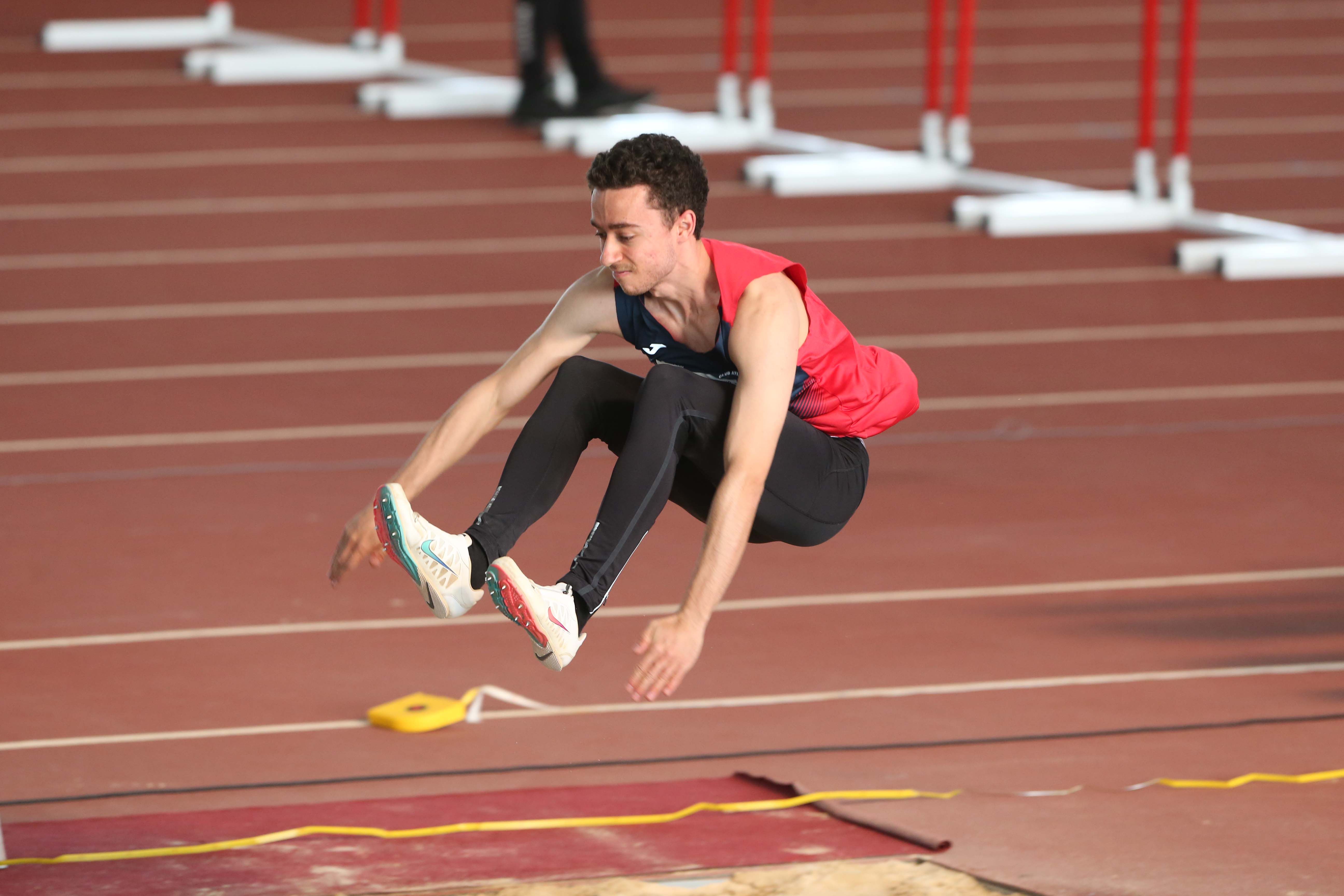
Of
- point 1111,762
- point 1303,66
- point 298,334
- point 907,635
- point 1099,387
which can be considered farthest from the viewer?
point 1303,66

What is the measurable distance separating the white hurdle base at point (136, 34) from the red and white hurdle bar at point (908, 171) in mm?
3766

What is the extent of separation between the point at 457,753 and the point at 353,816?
0.41 metres

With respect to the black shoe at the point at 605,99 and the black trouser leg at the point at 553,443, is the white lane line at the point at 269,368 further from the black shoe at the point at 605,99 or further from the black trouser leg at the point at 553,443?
the black trouser leg at the point at 553,443

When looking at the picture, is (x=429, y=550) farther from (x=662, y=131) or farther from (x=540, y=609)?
(x=662, y=131)

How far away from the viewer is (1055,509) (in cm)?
554

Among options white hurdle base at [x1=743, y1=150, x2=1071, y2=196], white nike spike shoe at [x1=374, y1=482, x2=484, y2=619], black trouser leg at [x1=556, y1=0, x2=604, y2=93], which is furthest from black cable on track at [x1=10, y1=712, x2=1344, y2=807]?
black trouser leg at [x1=556, y1=0, x2=604, y2=93]

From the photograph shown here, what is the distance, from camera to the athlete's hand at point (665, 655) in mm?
2793

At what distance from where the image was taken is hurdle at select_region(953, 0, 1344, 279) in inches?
301

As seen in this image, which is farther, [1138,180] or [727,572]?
[1138,180]

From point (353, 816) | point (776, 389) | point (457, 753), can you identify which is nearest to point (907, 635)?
point (457, 753)

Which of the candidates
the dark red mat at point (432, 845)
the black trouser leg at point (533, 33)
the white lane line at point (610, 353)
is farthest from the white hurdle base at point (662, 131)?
the dark red mat at point (432, 845)

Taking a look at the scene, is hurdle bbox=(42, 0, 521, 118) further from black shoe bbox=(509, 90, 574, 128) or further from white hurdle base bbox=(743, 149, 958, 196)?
white hurdle base bbox=(743, 149, 958, 196)

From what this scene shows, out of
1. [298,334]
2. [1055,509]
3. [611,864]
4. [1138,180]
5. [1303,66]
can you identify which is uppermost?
[1303,66]

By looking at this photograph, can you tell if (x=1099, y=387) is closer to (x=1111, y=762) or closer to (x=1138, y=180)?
(x=1138, y=180)
